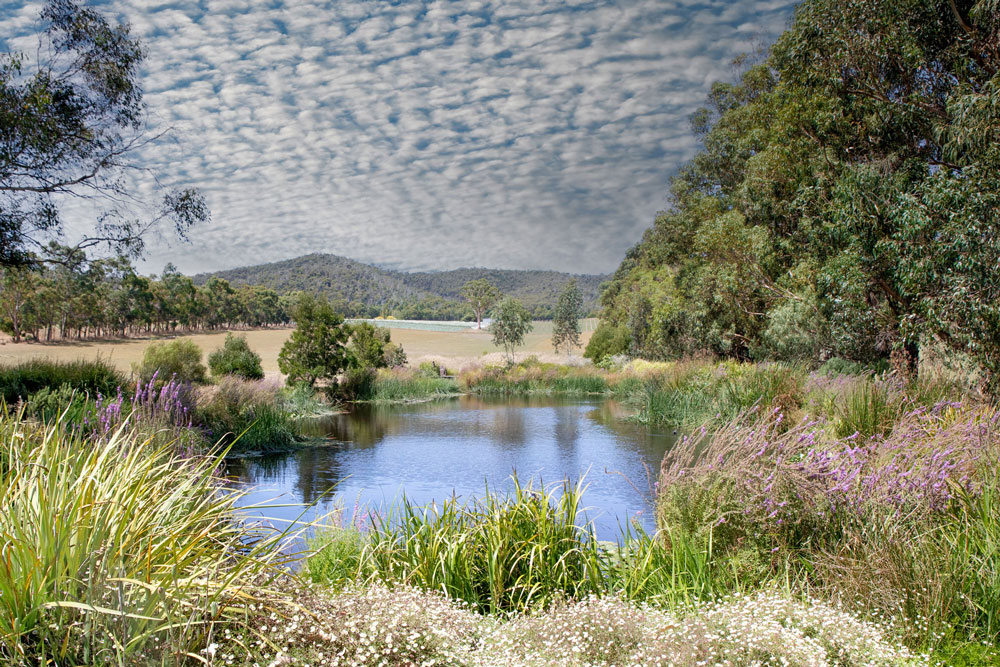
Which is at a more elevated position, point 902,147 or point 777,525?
point 902,147

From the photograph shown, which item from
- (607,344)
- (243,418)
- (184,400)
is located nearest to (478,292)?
(607,344)

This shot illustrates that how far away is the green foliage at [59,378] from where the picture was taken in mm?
10906

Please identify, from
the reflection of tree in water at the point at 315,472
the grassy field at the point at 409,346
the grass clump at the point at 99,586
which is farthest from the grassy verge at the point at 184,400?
the grassy field at the point at 409,346

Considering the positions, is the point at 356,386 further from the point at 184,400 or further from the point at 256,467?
the point at 256,467

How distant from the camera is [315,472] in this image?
10625 mm

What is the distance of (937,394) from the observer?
8.36 metres

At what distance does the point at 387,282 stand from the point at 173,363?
10969 cm

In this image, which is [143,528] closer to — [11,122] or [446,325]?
[11,122]

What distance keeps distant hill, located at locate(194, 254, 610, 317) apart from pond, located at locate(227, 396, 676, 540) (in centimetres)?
7435

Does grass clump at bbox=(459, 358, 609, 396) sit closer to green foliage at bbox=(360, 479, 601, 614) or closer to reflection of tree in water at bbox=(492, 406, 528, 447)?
reflection of tree in water at bbox=(492, 406, 528, 447)

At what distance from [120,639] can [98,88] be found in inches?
608

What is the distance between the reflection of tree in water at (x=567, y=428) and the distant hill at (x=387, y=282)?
7106 centimetres

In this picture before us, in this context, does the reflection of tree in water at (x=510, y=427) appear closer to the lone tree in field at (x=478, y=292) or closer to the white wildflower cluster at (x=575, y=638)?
the white wildflower cluster at (x=575, y=638)

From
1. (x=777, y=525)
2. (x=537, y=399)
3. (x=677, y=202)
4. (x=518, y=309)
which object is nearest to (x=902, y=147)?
(x=777, y=525)
